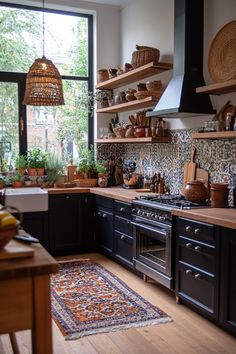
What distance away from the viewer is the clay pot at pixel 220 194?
3377 mm

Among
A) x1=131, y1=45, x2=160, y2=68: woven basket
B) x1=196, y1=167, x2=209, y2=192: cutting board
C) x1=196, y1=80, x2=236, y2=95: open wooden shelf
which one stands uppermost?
x1=131, y1=45, x2=160, y2=68: woven basket

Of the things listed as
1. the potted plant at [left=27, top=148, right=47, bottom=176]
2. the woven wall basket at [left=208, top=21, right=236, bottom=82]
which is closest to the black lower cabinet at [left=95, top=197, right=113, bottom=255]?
the potted plant at [left=27, top=148, right=47, bottom=176]

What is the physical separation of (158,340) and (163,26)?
3.46 meters

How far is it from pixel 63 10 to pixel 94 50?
0.69m

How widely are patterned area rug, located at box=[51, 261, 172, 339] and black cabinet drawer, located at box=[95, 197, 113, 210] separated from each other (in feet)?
2.58

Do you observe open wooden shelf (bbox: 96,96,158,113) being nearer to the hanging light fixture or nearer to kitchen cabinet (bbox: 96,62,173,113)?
kitchen cabinet (bbox: 96,62,173,113)

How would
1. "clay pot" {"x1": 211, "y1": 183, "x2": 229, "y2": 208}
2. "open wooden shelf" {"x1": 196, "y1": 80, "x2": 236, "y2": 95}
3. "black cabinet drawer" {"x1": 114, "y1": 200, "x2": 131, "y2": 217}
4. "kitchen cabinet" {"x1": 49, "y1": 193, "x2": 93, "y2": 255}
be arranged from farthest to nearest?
"kitchen cabinet" {"x1": 49, "y1": 193, "x2": 93, "y2": 255} < "black cabinet drawer" {"x1": 114, "y1": 200, "x2": 131, "y2": 217} < "clay pot" {"x1": 211, "y1": 183, "x2": 229, "y2": 208} < "open wooden shelf" {"x1": 196, "y1": 80, "x2": 236, "y2": 95}

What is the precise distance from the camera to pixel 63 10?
5.48 metres

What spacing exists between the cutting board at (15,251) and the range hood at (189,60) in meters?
2.44

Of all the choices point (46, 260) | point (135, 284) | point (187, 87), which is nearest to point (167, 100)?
point (187, 87)

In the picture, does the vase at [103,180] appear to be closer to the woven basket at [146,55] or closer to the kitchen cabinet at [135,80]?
the kitchen cabinet at [135,80]

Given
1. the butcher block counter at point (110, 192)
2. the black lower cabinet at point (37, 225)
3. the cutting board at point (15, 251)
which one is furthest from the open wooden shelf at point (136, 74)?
the cutting board at point (15, 251)

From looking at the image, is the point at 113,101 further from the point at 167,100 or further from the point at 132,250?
the point at 132,250

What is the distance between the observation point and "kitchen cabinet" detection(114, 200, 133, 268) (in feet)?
13.6
